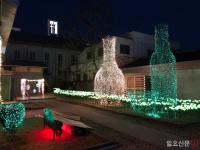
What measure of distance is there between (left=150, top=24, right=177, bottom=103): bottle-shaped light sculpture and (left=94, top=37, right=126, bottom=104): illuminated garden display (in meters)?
2.66

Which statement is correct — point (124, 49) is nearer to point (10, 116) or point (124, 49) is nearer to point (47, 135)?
point (47, 135)

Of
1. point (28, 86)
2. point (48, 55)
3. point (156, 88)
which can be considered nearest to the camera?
point (156, 88)

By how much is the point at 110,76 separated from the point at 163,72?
13.1ft

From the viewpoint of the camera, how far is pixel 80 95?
23.9 metres

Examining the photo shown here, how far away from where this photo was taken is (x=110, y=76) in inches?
664

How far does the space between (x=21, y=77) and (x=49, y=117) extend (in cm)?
2189

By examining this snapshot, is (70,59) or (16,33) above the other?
(16,33)

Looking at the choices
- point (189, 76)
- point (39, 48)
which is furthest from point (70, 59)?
point (189, 76)

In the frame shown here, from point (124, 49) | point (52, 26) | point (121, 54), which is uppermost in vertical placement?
point (52, 26)

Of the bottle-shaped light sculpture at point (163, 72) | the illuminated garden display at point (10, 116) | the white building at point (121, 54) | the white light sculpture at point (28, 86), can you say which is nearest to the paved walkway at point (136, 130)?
the bottle-shaped light sculpture at point (163, 72)

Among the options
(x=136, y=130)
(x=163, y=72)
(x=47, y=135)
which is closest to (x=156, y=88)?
(x=163, y=72)

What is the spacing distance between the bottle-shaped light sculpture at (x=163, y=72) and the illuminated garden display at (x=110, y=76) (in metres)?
2.66

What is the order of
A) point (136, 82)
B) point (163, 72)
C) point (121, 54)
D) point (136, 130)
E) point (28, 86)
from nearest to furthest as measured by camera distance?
point (136, 130)
point (163, 72)
point (136, 82)
point (121, 54)
point (28, 86)

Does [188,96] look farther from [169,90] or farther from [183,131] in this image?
[183,131]
